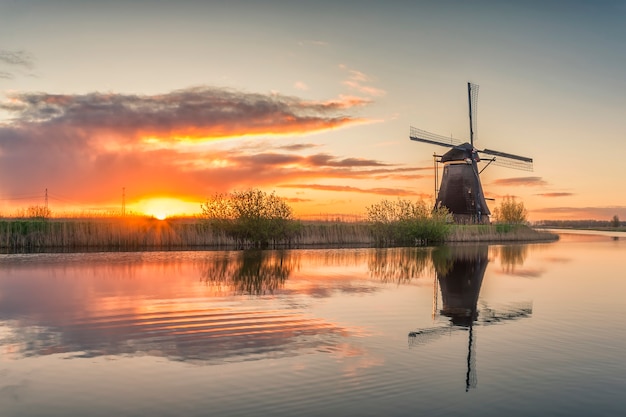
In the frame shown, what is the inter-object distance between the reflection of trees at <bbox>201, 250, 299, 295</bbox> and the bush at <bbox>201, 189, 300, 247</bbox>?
798cm

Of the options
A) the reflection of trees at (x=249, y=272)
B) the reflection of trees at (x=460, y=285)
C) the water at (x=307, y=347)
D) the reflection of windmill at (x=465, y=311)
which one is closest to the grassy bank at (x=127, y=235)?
the reflection of trees at (x=249, y=272)

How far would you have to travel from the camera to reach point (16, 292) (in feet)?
55.3

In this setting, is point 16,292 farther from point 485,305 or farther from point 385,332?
point 485,305

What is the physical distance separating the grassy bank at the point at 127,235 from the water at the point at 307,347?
55.3 ft

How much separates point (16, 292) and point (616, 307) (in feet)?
55.0

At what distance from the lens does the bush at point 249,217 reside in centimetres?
3919

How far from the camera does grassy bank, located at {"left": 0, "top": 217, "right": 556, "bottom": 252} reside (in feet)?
119

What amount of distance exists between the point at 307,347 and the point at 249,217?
2955cm

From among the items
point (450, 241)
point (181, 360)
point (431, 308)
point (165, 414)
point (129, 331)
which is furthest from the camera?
point (450, 241)

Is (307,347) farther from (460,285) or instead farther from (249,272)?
(249,272)

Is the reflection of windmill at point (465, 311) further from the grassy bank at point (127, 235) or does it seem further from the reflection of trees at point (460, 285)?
the grassy bank at point (127, 235)

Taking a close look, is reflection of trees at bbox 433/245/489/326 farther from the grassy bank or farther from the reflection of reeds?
the grassy bank

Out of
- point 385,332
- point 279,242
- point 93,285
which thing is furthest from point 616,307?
point 279,242

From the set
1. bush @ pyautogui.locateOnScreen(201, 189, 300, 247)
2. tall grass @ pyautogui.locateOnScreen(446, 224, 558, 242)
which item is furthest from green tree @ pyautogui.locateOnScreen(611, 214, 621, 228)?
bush @ pyautogui.locateOnScreen(201, 189, 300, 247)
